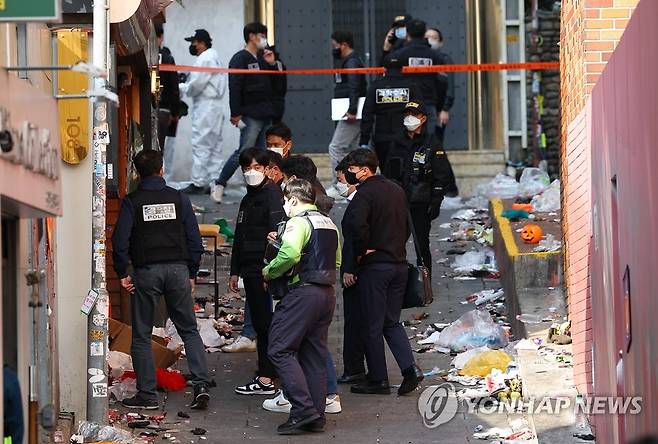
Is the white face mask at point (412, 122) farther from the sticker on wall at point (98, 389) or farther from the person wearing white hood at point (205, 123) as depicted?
the person wearing white hood at point (205, 123)

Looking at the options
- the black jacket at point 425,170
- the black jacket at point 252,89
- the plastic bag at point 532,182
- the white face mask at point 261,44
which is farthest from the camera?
the plastic bag at point 532,182

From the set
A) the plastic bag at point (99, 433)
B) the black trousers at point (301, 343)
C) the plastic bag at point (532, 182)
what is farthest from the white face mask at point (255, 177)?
the plastic bag at point (532, 182)

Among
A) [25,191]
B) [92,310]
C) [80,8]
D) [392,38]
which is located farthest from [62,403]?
[392,38]

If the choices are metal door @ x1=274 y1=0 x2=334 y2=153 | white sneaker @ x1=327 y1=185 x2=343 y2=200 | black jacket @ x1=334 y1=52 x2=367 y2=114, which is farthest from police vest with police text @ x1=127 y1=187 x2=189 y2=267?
metal door @ x1=274 y1=0 x2=334 y2=153

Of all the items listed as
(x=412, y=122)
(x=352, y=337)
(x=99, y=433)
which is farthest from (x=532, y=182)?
(x=99, y=433)

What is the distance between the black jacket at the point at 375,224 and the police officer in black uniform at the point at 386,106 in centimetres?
377

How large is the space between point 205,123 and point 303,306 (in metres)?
9.68

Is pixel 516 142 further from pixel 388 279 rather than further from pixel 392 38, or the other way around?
pixel 388 279

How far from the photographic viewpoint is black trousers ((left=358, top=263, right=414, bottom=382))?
1103 centimetres

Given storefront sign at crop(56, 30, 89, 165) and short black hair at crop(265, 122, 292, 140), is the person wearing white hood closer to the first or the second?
short black hair at crop(265, 122, 292, 140)

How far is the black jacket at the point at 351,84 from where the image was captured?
17.9 meters

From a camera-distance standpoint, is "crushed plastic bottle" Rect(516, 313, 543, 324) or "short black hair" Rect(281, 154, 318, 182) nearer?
"short black hair" Rect(281, 154, 318, 182)

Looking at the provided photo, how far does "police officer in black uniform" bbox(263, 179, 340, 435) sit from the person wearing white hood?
929cm

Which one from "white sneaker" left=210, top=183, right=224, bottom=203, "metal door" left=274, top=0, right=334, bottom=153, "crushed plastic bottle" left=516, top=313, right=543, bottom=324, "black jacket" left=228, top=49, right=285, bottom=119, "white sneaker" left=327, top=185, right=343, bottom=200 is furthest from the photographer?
"metal door" left=274, top=0, right=334, bottom=153
